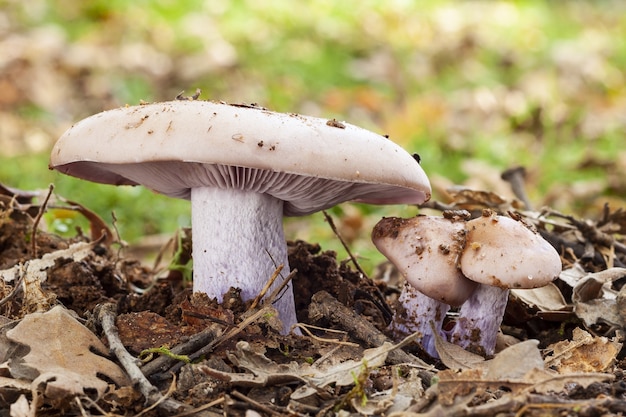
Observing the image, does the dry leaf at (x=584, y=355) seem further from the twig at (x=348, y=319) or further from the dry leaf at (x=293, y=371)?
the dry leaf at (x=293, y=371)

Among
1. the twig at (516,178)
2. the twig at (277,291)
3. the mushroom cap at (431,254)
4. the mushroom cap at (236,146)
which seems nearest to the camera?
the mushroom cap at (236,146)

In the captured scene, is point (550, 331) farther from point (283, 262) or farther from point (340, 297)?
point (283, 262)

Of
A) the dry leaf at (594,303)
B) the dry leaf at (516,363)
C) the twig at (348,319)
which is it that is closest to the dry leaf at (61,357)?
the twig at (348,319)

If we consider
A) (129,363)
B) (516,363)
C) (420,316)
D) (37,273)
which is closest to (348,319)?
(420,316)

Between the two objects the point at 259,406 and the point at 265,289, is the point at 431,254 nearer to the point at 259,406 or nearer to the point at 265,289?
the point at 265,289

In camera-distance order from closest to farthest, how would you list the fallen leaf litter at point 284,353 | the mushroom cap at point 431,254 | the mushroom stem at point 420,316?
the fallen leaf litter at point 284,353
the mushroom cap at point 431,254
the mushroom stem at point 420,316

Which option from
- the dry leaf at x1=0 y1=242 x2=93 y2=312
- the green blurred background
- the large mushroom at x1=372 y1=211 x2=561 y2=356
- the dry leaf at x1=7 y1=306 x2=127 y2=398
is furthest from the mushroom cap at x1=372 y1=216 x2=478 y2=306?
the green blurred background
